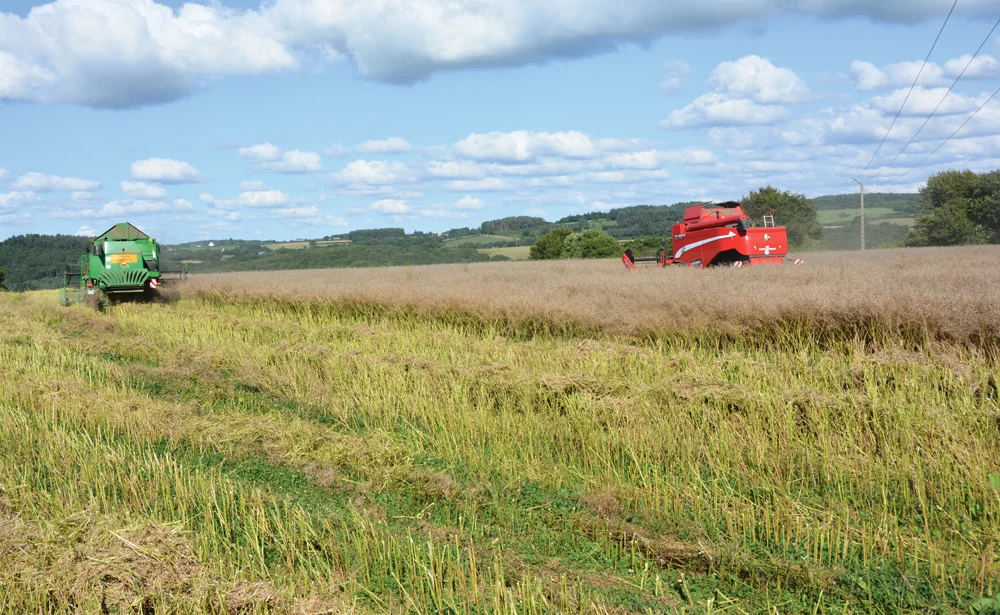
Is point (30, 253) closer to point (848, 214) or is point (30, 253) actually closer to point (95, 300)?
point (95, 300)

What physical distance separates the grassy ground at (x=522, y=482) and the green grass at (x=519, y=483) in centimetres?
2

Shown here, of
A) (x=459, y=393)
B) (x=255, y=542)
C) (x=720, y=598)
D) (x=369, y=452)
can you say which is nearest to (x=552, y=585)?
(x=720, y=598)

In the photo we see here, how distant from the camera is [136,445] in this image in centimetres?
675

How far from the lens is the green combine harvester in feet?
70.8

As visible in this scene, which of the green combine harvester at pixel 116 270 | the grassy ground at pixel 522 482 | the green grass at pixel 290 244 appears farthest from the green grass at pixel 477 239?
the grassy ground at pixel 522 482

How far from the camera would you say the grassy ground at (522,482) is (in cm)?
391

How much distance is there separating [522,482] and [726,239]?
15246 mm

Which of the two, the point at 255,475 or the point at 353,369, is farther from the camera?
the point at 353,369

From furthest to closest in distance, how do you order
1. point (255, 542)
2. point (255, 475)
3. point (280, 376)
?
point (280, 376), point (255, 475), point (255, 542)

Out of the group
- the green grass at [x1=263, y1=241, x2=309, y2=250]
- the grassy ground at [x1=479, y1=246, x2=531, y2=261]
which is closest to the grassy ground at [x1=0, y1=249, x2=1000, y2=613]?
the grassy ground at [x1=479, y1=246, x2=531, y2=261]

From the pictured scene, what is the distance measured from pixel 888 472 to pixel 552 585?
2.88 metres

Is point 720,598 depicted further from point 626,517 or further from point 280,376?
point 280,376

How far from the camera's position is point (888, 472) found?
5.43 metres

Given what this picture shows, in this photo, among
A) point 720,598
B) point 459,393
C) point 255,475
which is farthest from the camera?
point 459,393
